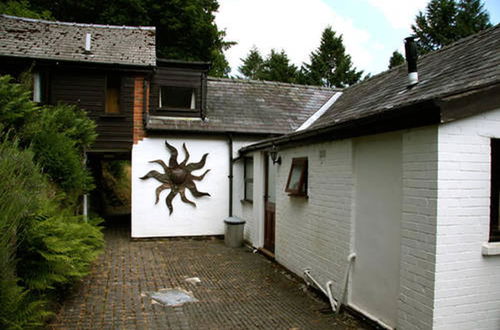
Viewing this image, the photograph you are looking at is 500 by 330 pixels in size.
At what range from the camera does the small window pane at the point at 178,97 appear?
464 inches

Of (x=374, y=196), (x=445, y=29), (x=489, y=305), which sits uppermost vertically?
(x=445, y=29)

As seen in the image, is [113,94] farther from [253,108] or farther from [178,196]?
[253,108]

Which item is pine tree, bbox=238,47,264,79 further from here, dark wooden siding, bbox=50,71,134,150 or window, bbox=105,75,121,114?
dark wooden siding, bbox=50,71,134,150

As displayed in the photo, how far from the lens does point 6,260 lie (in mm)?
3316

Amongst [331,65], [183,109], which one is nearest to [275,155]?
[183,109]

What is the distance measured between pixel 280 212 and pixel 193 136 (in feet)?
14.1

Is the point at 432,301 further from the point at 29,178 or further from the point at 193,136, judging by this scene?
the point at 193,136

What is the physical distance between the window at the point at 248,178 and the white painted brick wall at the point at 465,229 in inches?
285

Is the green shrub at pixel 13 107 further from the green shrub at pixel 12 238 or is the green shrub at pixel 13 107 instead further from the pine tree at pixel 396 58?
the pine tree at pixel 396 58

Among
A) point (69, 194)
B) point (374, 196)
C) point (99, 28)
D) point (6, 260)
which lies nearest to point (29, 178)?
point (6, 260)

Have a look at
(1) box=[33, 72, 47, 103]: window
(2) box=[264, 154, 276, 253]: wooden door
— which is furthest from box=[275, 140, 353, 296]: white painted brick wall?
(1) box=[33, 72, 47, 103]: window

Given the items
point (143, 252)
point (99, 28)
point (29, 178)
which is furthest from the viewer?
point (99, 28)

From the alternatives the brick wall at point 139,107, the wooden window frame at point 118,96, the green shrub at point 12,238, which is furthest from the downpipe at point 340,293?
the wooden window frame at point 118,96

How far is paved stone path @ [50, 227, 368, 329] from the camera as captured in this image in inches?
201
